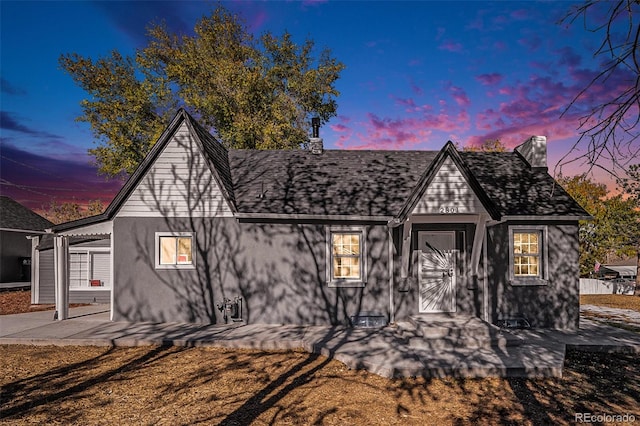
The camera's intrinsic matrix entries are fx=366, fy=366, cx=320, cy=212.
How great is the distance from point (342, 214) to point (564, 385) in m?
6.59

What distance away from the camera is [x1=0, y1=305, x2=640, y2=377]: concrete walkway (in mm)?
7316

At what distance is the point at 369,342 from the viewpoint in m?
9.04

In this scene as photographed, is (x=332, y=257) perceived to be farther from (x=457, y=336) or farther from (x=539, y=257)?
(x=539, y=257)

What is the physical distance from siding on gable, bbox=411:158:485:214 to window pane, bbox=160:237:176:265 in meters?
7.35

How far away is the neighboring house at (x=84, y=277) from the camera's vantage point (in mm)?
16781

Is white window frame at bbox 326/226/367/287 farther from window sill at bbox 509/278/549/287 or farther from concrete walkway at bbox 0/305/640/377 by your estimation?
window sill at bbox 509/278/549/287

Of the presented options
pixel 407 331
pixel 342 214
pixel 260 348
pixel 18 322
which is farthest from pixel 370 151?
pixel 18 322

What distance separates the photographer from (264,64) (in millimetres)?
25609

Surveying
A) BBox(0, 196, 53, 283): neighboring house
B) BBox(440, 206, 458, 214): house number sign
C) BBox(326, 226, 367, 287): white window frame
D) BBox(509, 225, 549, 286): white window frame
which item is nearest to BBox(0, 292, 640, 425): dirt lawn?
BBox(509, 225, 549, 286): white window frame

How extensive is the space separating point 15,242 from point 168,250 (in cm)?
2095

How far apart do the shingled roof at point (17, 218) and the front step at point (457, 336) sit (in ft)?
89.3

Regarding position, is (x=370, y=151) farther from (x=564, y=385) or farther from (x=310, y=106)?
(x=310, y=106)

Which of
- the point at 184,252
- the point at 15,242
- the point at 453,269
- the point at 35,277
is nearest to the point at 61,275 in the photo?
the point at 184,252

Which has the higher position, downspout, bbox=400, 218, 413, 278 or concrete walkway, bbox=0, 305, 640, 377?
downspout, bbox=400, 218, 413, 278
